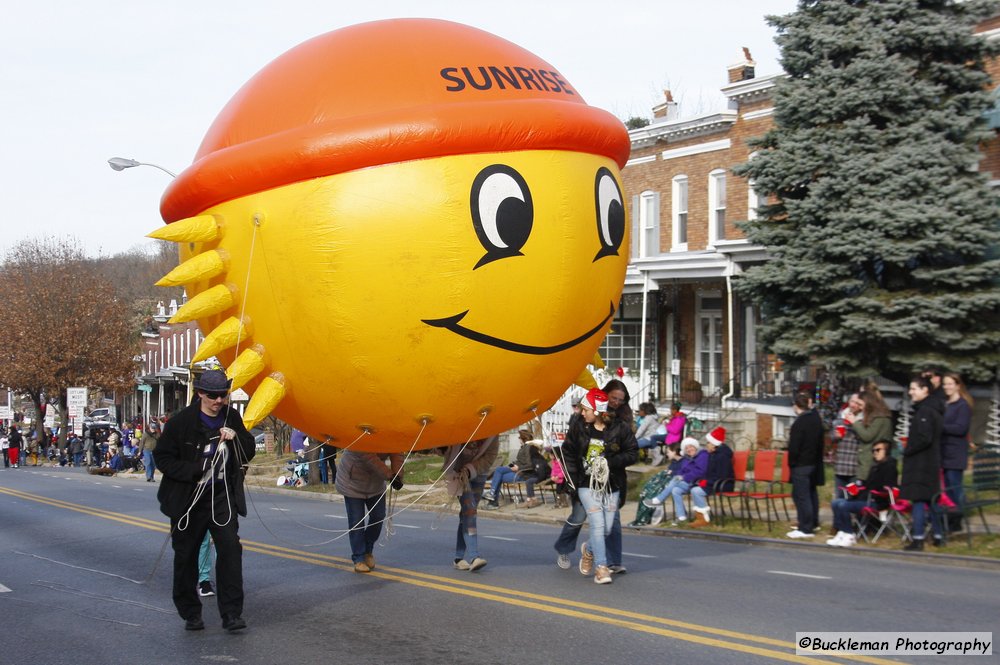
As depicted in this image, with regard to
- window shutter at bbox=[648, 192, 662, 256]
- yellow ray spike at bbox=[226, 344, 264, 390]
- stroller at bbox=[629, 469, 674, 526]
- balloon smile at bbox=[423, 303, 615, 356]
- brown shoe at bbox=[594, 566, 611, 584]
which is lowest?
brown shoe at bbox=[594, 566, 611, 584]

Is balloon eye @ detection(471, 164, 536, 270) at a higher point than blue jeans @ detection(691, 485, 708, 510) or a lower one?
higher

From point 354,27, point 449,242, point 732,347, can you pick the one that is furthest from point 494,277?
point 732,347

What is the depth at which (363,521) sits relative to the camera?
9.69 m

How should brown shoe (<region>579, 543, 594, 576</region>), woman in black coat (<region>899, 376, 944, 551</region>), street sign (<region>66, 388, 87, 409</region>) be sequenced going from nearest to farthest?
brown shoe (<region>579, 543, 594, 576</region>)
woman in black coat (<region>899, 376, 944, 551</region>)
street sign (<region>66, 388, 87, 409</region>)

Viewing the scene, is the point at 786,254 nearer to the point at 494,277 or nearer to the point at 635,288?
the point at 635,288

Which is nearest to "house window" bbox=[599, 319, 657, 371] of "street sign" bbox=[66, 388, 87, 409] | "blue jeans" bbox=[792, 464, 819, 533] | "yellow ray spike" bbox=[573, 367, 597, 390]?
"blue jeans" bbox=[792, 464, 819, 533]

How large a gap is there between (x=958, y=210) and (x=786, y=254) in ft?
9.79

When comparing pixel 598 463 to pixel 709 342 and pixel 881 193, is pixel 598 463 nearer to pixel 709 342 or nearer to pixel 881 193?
pixel 881 193

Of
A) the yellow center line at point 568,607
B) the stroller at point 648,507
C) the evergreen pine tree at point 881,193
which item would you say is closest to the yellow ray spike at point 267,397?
the yellow center line at point 568,607

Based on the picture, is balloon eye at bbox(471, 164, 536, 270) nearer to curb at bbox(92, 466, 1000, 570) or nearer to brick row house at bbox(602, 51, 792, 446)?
curb at bbox(92, 466, 1000, 570)

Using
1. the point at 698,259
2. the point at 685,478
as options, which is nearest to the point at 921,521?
the point at 685,478

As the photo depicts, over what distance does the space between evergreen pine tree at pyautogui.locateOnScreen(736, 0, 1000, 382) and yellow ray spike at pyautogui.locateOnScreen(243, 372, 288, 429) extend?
13.5 metres

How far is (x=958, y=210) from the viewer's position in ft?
59.8

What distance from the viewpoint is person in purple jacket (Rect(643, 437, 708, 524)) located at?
1519 cm
